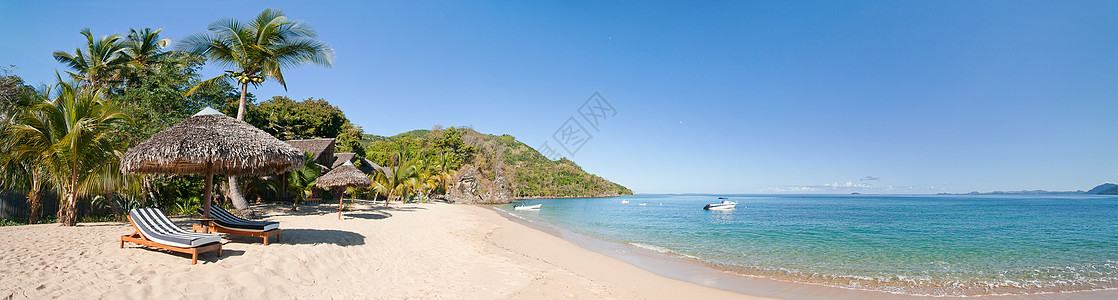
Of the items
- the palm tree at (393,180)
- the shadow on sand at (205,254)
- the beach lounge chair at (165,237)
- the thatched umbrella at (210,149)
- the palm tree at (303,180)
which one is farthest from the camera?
the palm tree at (393,180)

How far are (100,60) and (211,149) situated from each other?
16552 millimetres

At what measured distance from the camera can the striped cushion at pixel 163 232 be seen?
469 centimetres

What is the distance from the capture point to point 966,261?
10.1 m

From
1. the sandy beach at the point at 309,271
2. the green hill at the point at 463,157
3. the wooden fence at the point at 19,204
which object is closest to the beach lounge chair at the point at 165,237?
the sandy beach at the point at 309,271

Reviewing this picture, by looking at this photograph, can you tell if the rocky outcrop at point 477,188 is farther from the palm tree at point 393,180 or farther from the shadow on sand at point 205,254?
the shadow on sand at point 205,254

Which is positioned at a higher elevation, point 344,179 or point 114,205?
point 344,179

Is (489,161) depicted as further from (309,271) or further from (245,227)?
(309,271)

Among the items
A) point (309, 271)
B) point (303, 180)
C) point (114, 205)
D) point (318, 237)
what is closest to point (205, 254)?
point (309, 271)

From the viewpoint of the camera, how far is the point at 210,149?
6.16 metres

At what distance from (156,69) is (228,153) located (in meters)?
12.1

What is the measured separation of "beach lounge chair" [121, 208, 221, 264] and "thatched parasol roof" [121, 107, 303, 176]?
0.92 meters

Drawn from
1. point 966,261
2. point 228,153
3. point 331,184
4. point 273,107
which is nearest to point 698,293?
point 228,153

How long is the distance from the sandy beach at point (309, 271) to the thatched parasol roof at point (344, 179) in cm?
488

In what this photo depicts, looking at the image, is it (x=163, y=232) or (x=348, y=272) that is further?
(x=348, y=272)
